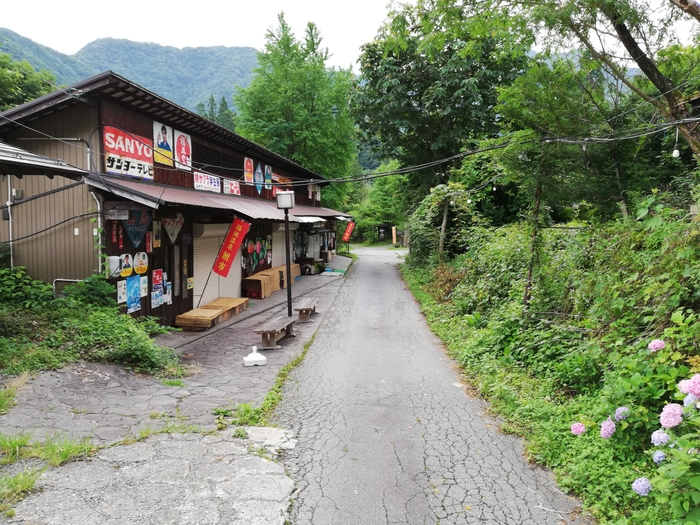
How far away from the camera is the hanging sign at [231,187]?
49.7ft

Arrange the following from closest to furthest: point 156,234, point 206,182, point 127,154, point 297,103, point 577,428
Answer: point 577,428
point 127,154
point 156,234
point 206,182
point 297,103

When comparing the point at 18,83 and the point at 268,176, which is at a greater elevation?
the point at 18,83

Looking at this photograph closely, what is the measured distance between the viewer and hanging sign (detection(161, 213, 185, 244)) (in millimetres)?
10857

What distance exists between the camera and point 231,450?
4.63 meters

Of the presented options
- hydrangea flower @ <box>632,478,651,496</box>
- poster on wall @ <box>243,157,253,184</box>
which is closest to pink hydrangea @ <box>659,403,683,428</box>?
hydrangea flower @ <box>632,478,651,496</box>

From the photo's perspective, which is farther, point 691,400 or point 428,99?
point 428,99

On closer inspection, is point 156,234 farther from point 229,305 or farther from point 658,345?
point 658,345

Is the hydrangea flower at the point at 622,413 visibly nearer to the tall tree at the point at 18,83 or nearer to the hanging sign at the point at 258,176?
the hanging sign at the point at 258,176

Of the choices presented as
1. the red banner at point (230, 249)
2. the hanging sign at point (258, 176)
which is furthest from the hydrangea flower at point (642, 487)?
the hanging sign at point (258, 176)

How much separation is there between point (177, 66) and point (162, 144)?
152200 millimetres

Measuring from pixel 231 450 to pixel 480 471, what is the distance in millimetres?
2669

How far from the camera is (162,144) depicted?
11.2m

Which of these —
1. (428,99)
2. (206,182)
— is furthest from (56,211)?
(428,99)

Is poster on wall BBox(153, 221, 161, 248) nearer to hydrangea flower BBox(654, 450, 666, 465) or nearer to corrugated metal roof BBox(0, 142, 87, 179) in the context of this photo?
corrugated metal roof BBox(0, 142, 87, 179)
